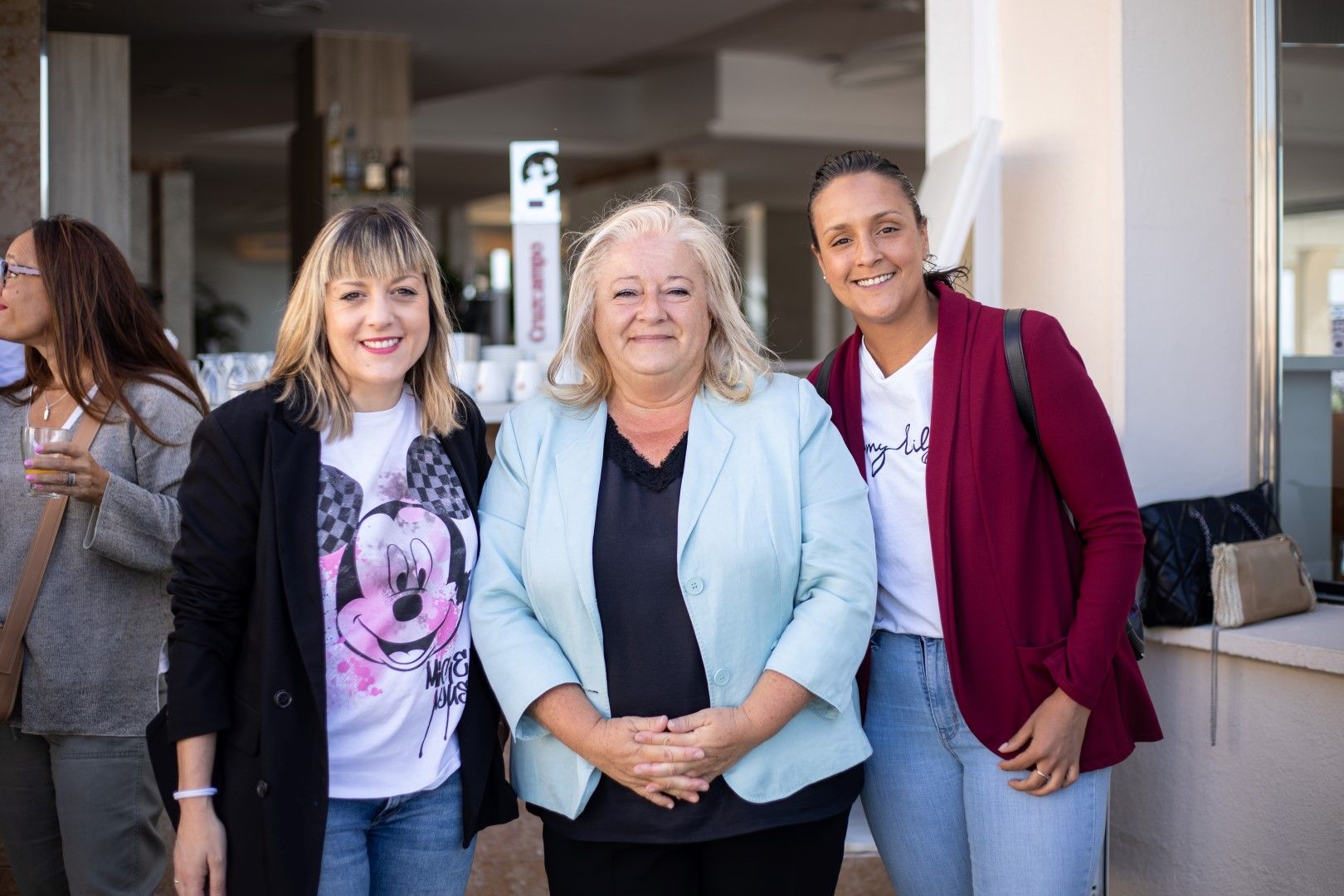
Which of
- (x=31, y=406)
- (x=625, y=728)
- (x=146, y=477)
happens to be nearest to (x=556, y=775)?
(x=625, y=728)

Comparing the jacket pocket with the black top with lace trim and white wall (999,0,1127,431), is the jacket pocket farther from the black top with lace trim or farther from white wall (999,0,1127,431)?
white wall (999,0,1127,431)

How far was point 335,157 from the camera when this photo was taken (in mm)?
7723

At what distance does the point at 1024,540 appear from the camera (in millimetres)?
2051

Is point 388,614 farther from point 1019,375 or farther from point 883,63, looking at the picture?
point 883,63

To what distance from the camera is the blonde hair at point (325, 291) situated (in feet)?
6.24

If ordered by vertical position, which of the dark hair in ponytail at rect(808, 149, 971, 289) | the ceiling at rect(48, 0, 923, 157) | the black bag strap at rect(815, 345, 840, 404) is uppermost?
the ceiling at rect(48, 0, 923, 157)

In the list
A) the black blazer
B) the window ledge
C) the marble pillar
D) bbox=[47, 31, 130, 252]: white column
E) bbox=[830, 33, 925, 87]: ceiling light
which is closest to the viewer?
the black blazer

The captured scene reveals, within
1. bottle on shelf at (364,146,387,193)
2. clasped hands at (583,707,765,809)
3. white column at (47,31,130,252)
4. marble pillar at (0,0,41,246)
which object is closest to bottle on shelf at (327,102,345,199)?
bottle on shelf at (364,146,387,193)

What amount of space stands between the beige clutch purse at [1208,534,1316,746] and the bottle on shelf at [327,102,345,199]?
6.22 m

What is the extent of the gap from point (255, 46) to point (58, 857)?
6549mm

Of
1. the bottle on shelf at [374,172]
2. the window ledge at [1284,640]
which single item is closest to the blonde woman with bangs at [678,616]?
the window ledge at [1284,640]

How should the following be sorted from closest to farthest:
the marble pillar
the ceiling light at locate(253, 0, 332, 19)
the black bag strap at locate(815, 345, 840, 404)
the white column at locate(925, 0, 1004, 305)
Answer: the black bag strap at locate(815, 345, 840, 404) < the white column at locate(925, 0, 1004, 305) < the marble pillar < the ceiling light at locate(253, 0, 332, 19)

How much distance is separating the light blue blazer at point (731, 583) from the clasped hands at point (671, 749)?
40mm

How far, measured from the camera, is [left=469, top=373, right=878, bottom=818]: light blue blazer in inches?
73.3
